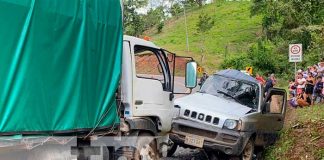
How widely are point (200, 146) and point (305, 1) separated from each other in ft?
79.9

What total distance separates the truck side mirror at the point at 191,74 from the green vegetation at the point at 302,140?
9.88ft

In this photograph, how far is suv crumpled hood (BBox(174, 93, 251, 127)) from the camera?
973 centimetres

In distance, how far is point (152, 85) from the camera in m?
7.98

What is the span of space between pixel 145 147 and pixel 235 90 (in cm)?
375

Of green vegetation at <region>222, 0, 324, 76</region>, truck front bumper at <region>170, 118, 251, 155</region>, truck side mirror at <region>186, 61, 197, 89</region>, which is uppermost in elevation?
green vegetation at <region>222, 0, 324, 76</region>

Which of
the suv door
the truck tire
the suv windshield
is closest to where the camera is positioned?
the truck tire

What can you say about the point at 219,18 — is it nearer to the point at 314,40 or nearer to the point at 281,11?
the point at 281,11

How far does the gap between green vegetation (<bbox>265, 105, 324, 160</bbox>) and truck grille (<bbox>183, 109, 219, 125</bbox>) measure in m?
1.79

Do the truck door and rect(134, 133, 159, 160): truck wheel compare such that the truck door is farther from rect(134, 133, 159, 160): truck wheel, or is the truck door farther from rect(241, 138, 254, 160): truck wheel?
rect(241, 138, 254, 160): truck wheel

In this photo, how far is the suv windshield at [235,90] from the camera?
10.8 m

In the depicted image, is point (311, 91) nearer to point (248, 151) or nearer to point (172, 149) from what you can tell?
point (248, 151)

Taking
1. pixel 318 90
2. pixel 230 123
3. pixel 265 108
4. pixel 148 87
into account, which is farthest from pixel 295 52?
pixel 148 87

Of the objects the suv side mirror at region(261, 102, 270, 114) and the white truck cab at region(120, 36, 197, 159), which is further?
the suv side mirror at region(261, 102, 270, 114)

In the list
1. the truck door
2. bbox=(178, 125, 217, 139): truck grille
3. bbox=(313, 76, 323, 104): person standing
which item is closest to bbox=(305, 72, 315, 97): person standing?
bbox=(313, 76, 323, 104): person standing
